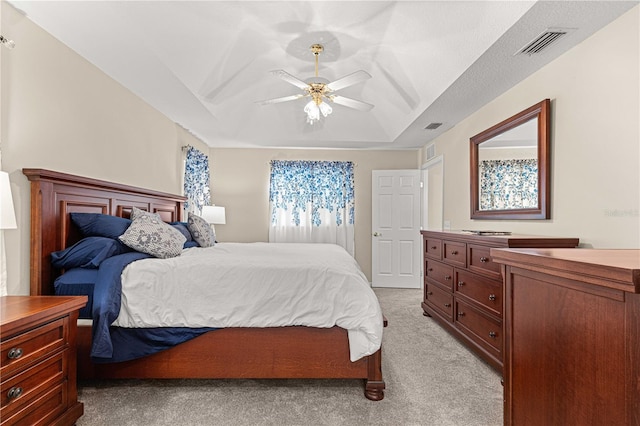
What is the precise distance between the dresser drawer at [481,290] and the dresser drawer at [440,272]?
0.15 metres

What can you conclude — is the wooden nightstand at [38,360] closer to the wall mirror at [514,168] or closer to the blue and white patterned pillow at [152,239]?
the blue and white patterned pillow at [152,239]

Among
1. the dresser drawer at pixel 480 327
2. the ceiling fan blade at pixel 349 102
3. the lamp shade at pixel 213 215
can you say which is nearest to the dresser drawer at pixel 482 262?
the dresser drawer at pixel 480 327

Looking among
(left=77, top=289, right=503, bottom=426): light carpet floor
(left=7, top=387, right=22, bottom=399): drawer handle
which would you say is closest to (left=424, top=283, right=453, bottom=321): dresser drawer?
(left=77, top=289, right=503, bottom=426): light carpet floor

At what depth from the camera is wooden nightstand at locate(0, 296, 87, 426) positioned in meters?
1.41

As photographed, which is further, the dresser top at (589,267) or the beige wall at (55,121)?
the beige wall at (55,121)

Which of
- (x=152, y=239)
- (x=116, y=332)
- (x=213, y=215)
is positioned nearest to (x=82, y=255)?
(x=152, y=239)

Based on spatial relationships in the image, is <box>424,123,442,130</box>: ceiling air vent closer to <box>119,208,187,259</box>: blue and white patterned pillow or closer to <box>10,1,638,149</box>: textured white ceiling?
<box>10,1,638,149</box>: textured white ceiling

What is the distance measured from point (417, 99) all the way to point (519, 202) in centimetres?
149

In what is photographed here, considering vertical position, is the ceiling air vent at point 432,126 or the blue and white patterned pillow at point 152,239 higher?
the ceiling air vent at point 432,126

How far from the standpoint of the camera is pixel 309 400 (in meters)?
2.08

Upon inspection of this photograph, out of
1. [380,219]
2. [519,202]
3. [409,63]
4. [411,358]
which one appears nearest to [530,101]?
[519,202]

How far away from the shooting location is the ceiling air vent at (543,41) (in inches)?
82.8

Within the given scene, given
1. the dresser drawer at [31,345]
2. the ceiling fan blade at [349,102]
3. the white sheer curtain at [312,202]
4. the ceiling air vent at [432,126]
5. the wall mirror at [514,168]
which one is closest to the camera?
the dresser drawer at [31,345]

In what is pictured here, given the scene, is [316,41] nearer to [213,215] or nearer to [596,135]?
[596,135]
